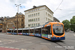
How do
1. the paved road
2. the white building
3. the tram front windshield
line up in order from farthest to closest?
the white building → the tram front windshield → the paved road

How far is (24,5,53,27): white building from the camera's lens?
46.3 metres

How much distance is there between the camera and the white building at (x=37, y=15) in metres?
46.3

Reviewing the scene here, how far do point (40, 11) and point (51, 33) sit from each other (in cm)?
3655

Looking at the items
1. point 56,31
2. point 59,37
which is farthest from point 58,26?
point 59,37

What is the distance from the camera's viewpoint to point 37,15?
4944cm

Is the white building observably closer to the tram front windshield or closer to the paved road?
the tram front windshield

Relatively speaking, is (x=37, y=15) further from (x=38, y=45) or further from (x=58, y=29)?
(x=38, y=45)

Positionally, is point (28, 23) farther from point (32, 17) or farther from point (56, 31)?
point (56, 31)

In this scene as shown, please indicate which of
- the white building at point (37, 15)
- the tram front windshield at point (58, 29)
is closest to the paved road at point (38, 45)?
the tram front windshield at point (58, 29)

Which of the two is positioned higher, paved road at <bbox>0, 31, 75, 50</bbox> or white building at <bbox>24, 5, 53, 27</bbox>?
white building at <bbox>24, 5, 53, 27</bbox>

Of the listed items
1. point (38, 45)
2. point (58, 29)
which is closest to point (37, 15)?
point (58, 29)

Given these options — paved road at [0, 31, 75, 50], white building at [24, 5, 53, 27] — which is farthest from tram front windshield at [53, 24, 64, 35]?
white building at [24, 5, 53, 27]

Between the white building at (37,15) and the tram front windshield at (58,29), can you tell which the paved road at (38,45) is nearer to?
the tram front windshield at (58,29)

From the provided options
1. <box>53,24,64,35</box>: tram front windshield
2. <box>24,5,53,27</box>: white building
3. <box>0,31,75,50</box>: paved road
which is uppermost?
<box>24,5,53,27</box>: white building
